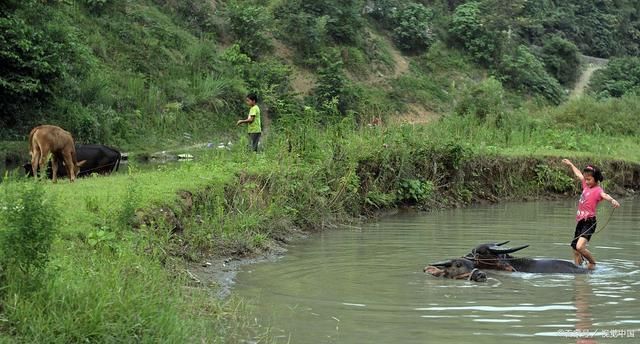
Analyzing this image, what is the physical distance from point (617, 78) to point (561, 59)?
3418 millimetres

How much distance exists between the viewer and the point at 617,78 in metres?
44.0

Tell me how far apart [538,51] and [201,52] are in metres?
22.1

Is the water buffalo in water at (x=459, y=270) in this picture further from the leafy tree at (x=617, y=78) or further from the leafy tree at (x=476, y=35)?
the leafy tree at (x=617, y=78)

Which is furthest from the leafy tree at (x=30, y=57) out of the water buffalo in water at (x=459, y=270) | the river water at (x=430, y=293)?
the water buffalo in water at (x=459, y=270)

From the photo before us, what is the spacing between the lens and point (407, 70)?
39.6m

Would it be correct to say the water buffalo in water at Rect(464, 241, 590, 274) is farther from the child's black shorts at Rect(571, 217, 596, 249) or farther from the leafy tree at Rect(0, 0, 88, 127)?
the leafy tree at Rect(0, 0, 88, 127)

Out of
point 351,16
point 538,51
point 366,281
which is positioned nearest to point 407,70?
point 351,16

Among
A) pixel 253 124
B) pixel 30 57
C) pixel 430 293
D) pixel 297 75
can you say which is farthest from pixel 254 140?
pixel 297 75

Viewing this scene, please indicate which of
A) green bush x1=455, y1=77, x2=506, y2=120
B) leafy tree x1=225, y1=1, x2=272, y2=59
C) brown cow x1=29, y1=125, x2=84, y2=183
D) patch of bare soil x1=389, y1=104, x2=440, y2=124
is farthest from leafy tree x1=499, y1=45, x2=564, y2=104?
brown cow x1=29, y1=125, x2=84, y2=183

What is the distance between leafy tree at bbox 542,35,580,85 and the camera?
46.1m

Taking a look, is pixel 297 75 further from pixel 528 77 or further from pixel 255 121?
pixel 255 121

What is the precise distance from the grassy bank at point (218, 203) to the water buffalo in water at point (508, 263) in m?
3.03

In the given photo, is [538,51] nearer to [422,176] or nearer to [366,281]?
[422,176]

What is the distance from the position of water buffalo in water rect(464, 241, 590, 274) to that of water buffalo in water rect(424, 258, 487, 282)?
39 cm
